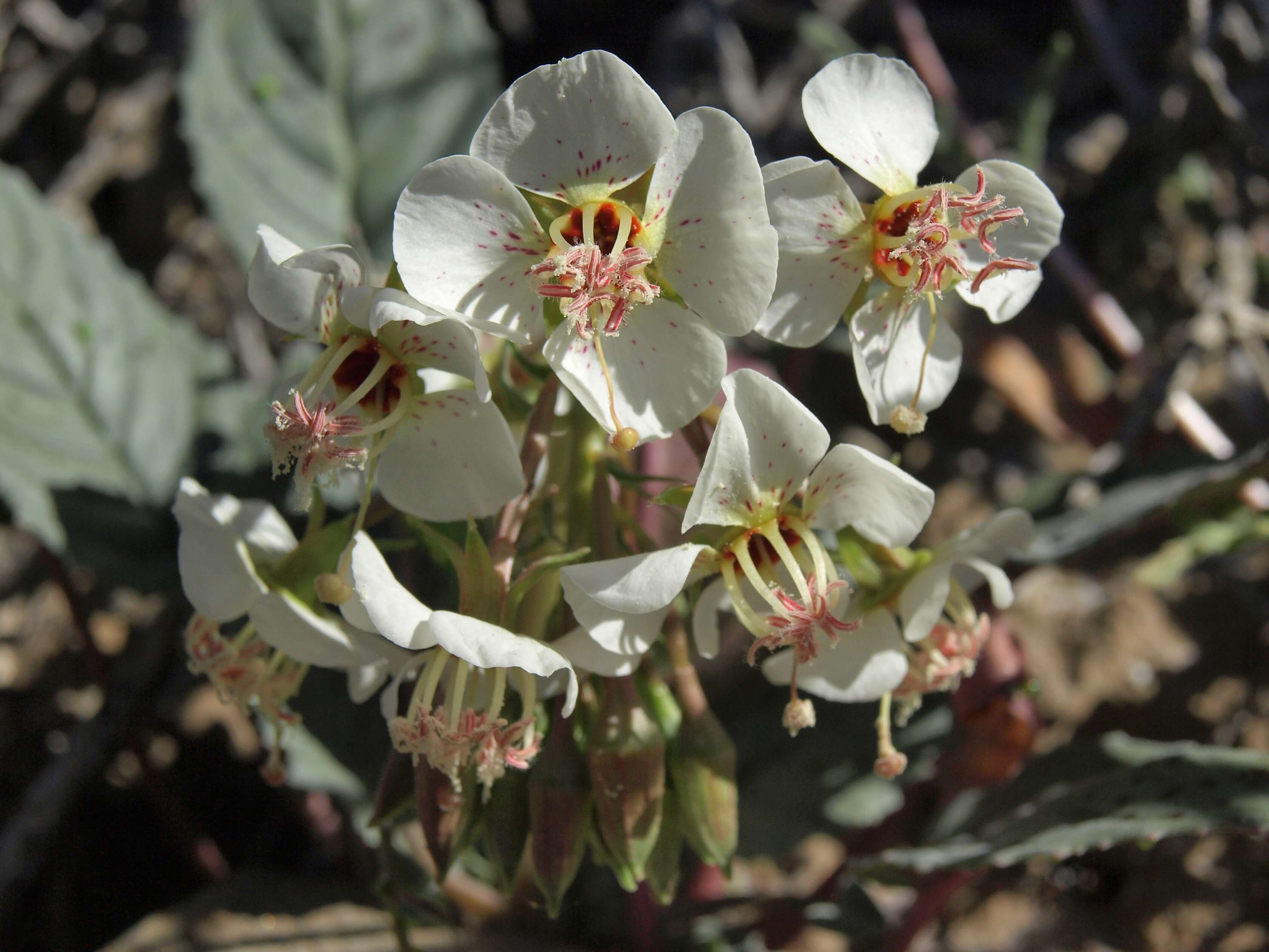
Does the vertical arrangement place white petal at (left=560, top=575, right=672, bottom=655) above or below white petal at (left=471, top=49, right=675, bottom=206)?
below

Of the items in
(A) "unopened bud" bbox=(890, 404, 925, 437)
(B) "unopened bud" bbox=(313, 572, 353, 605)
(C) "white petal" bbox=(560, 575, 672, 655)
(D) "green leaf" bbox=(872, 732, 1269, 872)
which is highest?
(B) "unopened bud" bbox=(313, 572, 353, 605)

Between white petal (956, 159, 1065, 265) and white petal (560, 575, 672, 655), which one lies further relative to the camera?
white petal (956, 159, 1065, 265)

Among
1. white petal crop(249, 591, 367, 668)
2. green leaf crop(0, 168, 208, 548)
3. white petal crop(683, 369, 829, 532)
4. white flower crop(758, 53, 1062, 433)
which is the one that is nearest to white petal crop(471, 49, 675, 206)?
white flower crop(758, 53, 1062, 433)

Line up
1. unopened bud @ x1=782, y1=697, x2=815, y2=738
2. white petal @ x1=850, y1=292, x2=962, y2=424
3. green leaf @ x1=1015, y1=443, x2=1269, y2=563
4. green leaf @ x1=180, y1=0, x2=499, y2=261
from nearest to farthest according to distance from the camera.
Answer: unopened bud @ x1=782, y1=697, x2=815, y2=738 → white petal @ x1=850, y1=292, x2=962, y2=424 → green leaf @ x1=1015, y1=443, x2=1269, y2=563 → green leaf @ x1=180, y1=0, x2=499, y2=261

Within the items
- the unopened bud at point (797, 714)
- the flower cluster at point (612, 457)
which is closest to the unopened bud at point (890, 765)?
the flower cluster at point (612, 457)

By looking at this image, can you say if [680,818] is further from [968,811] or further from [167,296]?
[167,296]

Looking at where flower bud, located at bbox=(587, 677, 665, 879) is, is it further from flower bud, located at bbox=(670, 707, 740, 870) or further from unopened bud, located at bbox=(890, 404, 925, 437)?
unopened bud, located at bbox=(890, 404, 925, 437)
